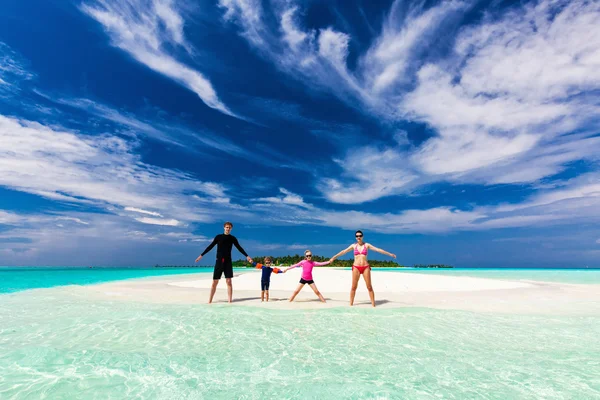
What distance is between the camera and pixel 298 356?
6.16m

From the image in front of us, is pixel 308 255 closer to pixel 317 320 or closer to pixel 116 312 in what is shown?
pixel 317 320

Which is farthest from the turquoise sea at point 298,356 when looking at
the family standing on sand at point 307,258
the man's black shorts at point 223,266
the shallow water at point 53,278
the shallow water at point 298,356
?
the shallow water at point 53,278

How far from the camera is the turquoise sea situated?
476 centimetres

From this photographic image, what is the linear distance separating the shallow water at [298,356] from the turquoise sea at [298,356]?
0.02m

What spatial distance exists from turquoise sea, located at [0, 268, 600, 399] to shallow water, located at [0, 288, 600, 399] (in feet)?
0.07

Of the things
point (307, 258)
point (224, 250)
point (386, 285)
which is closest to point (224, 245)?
point (224, 250)

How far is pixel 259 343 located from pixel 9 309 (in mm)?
10973

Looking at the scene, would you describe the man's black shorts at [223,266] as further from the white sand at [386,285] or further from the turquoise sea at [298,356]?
the white sand at [386,285]

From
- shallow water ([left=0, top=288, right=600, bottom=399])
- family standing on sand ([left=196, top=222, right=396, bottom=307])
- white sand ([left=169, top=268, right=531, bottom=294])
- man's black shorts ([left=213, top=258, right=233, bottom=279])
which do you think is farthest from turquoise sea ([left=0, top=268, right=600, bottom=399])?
white sand ([left=169, top=268, right=531, bottom=294])

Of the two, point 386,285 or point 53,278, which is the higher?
point 53,278

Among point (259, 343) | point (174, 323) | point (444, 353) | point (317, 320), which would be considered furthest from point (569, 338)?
point (174, 323)

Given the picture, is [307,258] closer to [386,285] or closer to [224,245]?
[224,245]

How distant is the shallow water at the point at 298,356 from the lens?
15.6 feet

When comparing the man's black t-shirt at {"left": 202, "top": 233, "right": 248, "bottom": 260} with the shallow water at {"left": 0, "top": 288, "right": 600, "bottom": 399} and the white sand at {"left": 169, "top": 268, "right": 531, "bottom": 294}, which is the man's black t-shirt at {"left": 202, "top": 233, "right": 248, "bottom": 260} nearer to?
the shallow water at {"left": 0, "top": 288, "right": 600, "bottom": 399}
